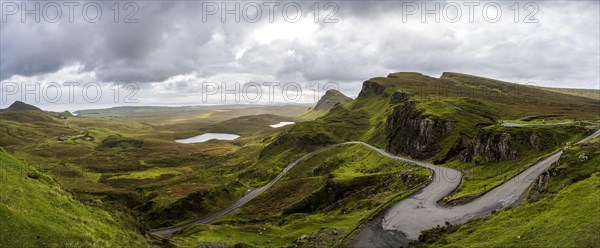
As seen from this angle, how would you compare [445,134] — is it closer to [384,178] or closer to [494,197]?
[384,178]

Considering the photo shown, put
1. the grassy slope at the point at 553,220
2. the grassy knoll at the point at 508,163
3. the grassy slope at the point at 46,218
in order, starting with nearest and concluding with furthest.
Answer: the grassy slope at the point at 46,218, the grassy slope at the point at 553,220, the grassy knoll at the point at 508,163

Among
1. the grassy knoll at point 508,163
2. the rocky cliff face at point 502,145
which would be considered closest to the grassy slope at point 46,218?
the grassy knoll at point 508,163

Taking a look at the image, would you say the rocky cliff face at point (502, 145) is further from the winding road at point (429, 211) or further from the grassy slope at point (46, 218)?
the grassy slope at point (46, 218)

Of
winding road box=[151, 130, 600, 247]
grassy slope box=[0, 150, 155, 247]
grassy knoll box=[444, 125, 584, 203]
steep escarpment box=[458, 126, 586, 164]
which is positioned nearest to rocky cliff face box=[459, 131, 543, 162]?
steep escarpment box=[458, 126, 586, 164]

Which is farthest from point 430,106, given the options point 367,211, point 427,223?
point 427,223

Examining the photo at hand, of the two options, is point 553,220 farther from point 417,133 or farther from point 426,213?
point 417,133

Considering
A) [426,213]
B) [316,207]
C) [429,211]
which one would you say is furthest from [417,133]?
[426,213]
